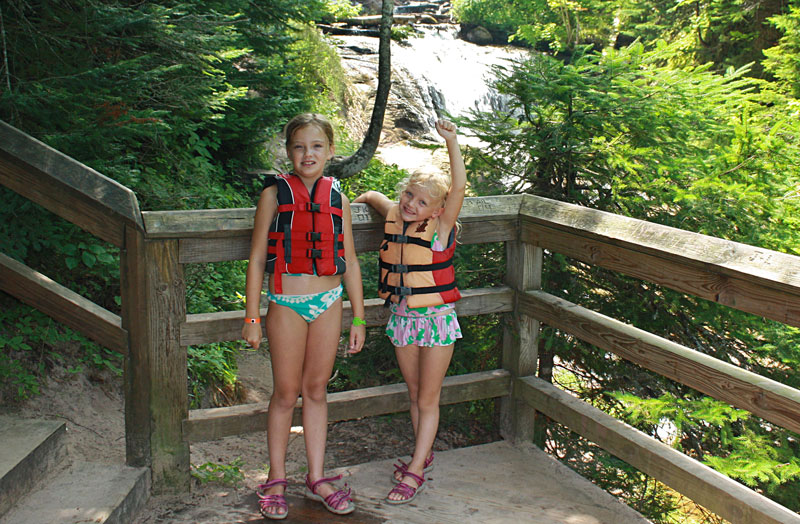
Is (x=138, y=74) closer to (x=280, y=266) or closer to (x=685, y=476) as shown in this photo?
(x=280, y=266)

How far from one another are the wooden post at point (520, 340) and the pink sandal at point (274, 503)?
1.40 meters

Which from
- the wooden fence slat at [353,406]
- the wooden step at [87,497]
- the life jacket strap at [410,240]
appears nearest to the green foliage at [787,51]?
the wooden fence slat at [353,406]

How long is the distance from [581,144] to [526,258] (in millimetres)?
1056

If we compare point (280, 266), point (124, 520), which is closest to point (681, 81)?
point (280, 266)

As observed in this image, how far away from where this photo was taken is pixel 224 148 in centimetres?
843

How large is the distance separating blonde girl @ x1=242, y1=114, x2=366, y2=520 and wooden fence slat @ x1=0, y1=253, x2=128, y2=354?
613 millimetres

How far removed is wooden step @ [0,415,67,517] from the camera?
2670 mm

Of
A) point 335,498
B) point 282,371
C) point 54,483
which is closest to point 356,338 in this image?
point 282,371

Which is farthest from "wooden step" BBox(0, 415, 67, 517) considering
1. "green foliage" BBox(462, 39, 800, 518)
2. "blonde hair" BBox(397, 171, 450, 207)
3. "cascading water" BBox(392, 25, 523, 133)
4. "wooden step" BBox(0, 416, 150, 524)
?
"cascading water" BBox(392, 25, 523, 133)

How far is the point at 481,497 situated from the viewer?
10.5 feet

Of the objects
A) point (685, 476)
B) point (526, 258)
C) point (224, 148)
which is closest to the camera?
point (685, 476)

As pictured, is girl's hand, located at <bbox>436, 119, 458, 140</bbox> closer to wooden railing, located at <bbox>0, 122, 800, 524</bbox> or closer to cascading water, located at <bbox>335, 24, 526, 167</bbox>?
wooden railing, located at <bbox>0, 122, 800, 524</bbox>

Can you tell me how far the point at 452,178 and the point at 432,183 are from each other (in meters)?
0.09

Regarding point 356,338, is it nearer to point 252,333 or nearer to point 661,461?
point 252,333
